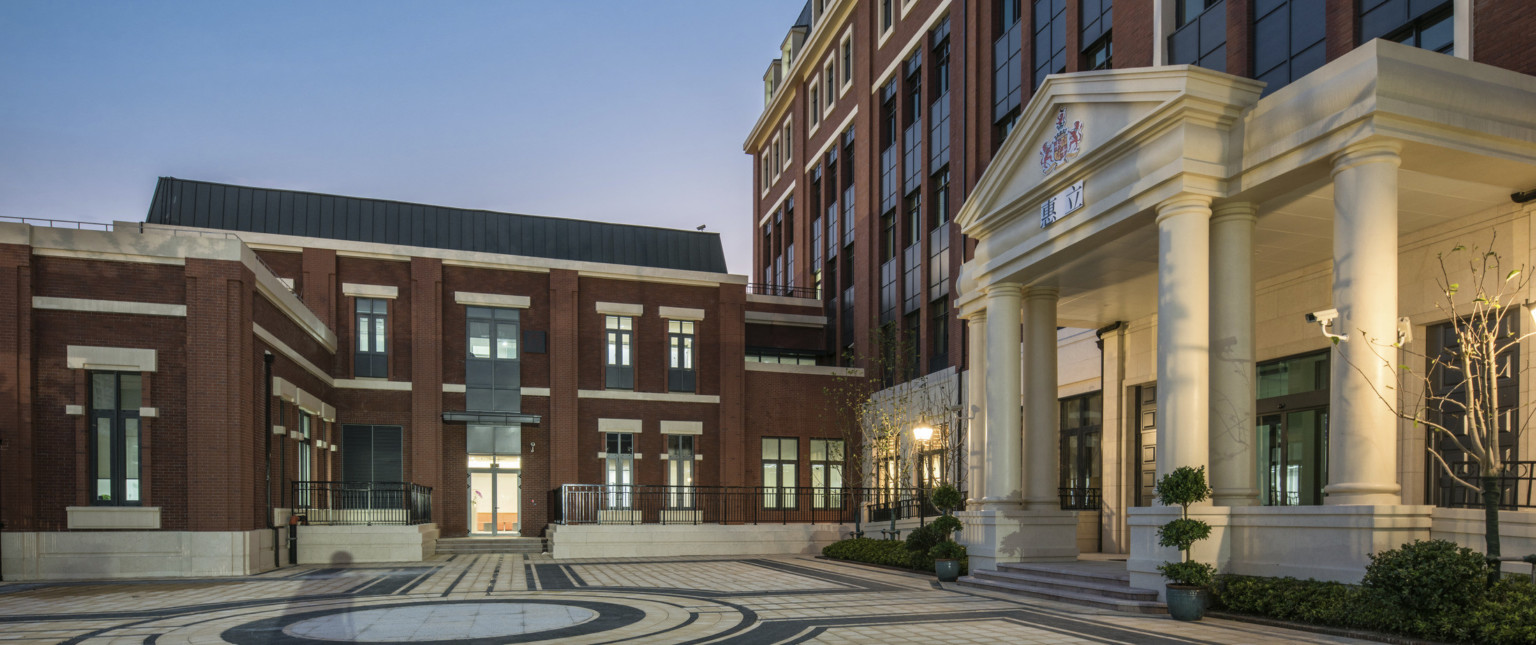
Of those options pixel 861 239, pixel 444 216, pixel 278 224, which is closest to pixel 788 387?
pixel 861 239

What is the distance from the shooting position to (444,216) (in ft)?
124

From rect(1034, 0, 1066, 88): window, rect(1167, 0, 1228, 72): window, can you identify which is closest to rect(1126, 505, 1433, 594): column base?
rect(1167, 0, 1228, 72): window

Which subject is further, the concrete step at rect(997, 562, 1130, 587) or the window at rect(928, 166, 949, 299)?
the window at rect(928, 166, 949, 299)

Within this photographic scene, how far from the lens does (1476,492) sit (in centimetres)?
1321

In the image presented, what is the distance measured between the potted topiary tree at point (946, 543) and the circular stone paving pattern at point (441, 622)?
23.4 ft

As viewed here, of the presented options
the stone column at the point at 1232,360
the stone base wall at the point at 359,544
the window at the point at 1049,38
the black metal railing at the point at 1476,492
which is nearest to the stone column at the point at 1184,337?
the stone column at the point at 1232,360

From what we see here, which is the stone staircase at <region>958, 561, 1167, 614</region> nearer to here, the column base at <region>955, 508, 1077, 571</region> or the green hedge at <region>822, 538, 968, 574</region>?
the column base at <region>955, 508, 1077, 571</region>

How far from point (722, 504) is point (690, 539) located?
264 inches

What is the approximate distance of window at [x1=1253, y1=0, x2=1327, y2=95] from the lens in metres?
16.7

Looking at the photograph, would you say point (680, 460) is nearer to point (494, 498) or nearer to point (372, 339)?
point (494, 498)

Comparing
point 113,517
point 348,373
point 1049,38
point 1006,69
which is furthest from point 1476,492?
point 348,373

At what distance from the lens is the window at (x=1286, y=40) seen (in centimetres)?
1669

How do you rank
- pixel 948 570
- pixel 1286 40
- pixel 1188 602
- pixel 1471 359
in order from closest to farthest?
pixel 1188 602 → pixel 1471 359 → pixel 1286 40 → pixel 948 570

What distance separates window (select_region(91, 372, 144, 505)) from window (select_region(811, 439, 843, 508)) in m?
21.5
